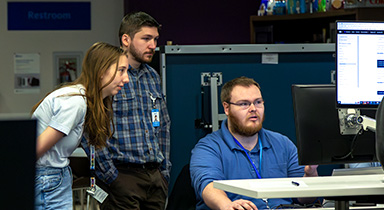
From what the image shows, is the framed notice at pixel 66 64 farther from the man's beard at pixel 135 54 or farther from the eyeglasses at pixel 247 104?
the eyeglasses at pixel 247 104

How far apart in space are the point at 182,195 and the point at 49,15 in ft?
15.0

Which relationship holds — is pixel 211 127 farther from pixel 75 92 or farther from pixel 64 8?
pixel 64 8

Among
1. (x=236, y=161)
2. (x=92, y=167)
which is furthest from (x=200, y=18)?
(x=92, y=167)

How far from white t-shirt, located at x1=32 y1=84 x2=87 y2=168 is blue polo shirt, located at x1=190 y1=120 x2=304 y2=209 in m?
0.73

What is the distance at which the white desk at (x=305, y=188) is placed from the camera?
1.99 meters

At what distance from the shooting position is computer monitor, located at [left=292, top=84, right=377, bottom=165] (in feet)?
7.67

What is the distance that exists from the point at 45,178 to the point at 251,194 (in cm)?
104

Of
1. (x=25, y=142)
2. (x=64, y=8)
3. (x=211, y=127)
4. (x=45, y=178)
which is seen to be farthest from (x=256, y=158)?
(x=64, y=8)

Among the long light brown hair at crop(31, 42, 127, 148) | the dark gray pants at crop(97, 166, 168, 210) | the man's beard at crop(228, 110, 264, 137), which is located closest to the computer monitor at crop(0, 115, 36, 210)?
the long light brown hair at crop(31, 42, 127, 148)

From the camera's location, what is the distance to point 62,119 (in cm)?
259

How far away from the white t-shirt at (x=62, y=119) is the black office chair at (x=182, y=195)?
43.4 inches

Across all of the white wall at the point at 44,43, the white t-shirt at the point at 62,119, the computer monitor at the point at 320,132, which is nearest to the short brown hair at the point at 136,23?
the white t-shirt at the point at 62,119

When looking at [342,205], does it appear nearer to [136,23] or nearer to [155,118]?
[155,118]

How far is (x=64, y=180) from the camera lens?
8.80ft
